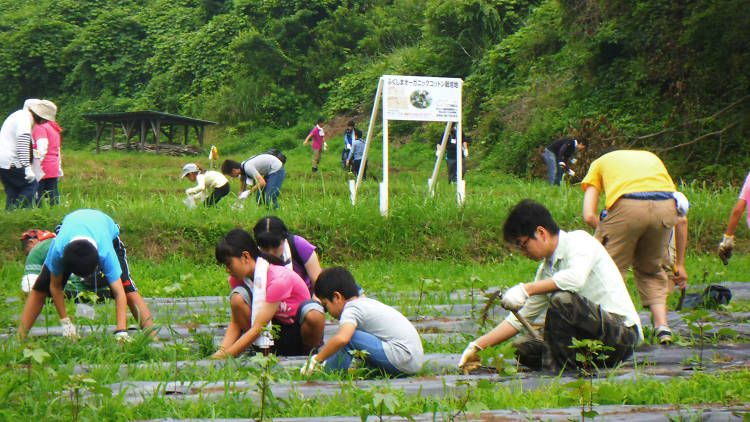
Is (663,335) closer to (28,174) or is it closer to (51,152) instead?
(28,174)

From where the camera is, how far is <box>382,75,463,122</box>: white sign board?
30.5 feet

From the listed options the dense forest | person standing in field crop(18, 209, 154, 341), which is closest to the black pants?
person standing in field crop(18, 209, 154, 341)

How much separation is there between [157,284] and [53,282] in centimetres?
278

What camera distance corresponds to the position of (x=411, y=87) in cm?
938

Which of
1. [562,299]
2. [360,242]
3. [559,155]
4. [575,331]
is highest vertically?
[559,155]

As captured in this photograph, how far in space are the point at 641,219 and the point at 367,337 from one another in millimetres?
2291

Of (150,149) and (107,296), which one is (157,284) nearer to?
(107,296)

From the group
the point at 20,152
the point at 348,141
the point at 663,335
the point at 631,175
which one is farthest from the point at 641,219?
the point at 348,141

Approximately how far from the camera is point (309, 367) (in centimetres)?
416

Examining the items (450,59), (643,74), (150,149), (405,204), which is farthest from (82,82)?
(405,204)

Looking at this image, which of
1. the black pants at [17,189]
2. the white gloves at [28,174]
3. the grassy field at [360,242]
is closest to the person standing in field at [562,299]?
the grassy field at [360,242]

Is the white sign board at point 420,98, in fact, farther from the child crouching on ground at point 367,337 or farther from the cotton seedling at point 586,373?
the cotton seedling at point 586,373

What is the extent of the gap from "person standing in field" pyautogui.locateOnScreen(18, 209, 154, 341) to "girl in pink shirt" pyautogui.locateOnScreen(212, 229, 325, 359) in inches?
28.8

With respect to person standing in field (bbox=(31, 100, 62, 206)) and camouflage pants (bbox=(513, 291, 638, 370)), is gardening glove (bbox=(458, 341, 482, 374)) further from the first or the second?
person standing in field (bbox=(31, 100, 62, 206))
